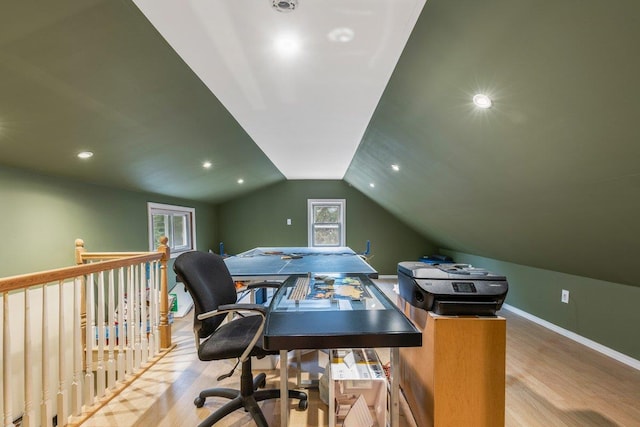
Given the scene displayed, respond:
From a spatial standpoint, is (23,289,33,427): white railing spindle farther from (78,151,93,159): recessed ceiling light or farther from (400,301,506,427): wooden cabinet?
(400,301,506,427): wooden cabinet

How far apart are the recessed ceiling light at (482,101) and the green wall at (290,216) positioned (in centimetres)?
481

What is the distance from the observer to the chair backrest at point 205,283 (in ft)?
5.17

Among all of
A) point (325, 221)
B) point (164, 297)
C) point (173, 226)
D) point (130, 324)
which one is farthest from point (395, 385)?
point (325, 221)

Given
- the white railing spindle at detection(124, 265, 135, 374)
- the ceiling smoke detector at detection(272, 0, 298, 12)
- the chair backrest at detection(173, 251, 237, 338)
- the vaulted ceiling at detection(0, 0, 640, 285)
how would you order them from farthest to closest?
1. the white railing spindle at detection(124, 265, 135, 374)
2. the chair backrest at detection(173, 251, 237, 338)
3. the ceiling smoke detector at detection(272, 0, 298, 12)
4. the vaulted ceiling at detection(0, 0, 640, 285)

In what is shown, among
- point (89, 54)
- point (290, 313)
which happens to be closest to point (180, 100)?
point (89, 54)

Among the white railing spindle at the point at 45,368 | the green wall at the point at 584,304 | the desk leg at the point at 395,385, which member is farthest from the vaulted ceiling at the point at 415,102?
the desk leg at the point at 395,385

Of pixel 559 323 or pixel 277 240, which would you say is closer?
pixel 559 323

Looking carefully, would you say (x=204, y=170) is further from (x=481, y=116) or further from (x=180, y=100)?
(x=481, y=116)

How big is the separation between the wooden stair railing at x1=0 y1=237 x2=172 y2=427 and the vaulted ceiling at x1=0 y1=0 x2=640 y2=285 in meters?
0.97

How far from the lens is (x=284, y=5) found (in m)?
1.32

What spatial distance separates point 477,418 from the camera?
4.54 ft

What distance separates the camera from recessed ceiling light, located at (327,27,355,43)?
1506 millimetres

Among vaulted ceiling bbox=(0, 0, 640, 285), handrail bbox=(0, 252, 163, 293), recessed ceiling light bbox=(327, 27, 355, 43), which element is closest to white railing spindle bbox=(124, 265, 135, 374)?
handrail bbox=(0, 252, 163, 293)

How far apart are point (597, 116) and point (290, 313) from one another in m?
1.56
